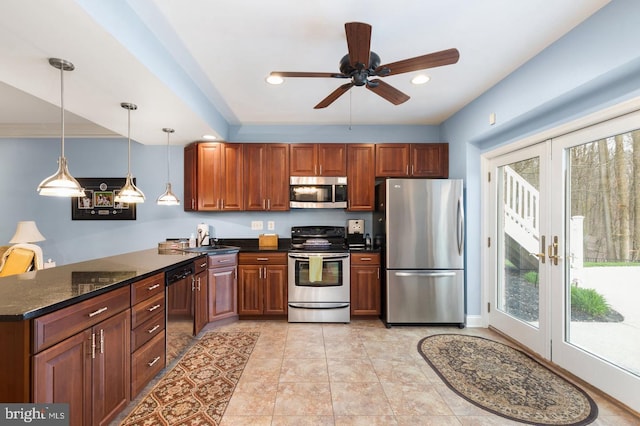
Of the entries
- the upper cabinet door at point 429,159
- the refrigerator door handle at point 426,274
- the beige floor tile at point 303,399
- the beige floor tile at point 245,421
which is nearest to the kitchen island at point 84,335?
the beige floor tile at point 245,421

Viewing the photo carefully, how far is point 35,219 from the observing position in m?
4.22

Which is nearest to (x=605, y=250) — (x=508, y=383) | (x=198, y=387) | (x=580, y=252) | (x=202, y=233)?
(x=580, y=252)

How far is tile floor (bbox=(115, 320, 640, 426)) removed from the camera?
6.07 feet

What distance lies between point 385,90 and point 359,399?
226 centimetres

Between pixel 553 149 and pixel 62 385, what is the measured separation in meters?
3.68

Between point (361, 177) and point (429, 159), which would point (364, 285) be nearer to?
point (361, 177)

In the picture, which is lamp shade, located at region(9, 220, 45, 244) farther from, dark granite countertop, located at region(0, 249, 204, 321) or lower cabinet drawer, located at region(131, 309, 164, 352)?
lower cabinet drawer, located at region(131, 309, 164, 352)

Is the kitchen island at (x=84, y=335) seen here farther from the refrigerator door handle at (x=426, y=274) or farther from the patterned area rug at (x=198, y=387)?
the refrigerator door handle at (x=426, y=274)

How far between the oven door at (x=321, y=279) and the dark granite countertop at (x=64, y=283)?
4.67 ft

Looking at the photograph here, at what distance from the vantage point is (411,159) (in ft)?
12.9

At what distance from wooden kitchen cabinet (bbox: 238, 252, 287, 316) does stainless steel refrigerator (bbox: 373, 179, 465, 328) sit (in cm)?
132

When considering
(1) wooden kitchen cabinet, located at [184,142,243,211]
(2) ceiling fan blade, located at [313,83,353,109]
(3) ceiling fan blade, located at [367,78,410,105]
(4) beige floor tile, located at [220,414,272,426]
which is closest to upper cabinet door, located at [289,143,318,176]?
(1) wooden kitchen cabinet, located at [184,142,243,211]

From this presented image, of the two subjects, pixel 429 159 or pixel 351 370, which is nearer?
pixel 351 370

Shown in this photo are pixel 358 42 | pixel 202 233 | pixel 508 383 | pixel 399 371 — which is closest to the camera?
pixel 358 42
